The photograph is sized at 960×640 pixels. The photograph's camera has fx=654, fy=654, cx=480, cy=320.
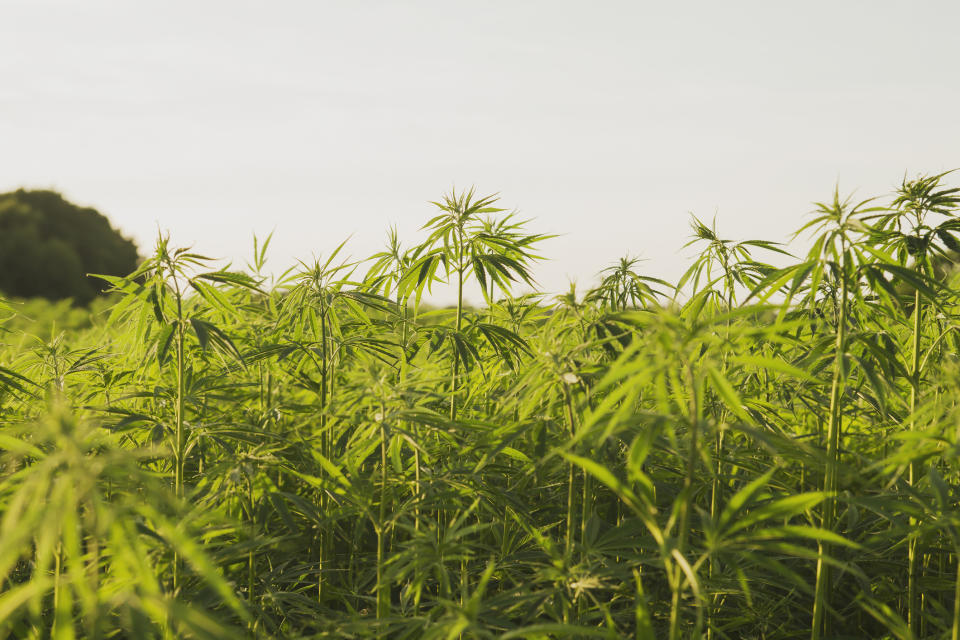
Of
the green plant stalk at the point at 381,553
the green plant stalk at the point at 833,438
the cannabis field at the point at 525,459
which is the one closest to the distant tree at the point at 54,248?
the cannabis field at the point at 525,459

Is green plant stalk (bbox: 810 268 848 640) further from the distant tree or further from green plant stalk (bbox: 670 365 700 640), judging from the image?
the distant tree

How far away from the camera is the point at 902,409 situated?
3145 millimetres

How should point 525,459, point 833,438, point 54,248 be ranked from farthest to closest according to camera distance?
point 54,248 < point 525,459 < point 833,438

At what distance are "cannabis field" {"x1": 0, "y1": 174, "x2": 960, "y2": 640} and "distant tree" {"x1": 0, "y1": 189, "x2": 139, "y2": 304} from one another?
2252cm

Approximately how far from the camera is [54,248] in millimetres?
24828

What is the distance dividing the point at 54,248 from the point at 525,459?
2778 cm

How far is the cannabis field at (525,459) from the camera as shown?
1620mm

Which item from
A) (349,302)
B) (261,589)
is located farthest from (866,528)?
(261,589)

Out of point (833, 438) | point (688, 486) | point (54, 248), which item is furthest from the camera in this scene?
point (54, 248)

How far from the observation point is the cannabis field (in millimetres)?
1620

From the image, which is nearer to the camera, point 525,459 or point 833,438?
point 833,438

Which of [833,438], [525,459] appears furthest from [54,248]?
[833,438]

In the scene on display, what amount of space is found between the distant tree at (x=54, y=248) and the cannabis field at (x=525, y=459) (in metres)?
22.5

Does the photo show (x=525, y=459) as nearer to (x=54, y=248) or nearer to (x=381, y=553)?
(x=381, y=553)
